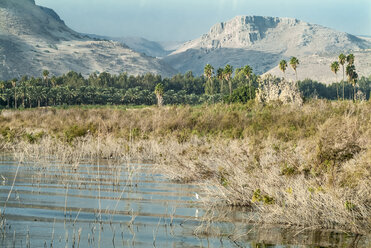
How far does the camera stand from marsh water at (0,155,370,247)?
9086 millimetres

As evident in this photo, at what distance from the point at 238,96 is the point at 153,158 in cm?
8560

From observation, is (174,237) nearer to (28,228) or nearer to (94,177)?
(28,228)

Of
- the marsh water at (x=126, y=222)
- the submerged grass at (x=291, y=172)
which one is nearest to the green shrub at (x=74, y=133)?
the submerged grass at (x=291, y=172)

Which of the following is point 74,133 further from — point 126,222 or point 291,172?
point 126,222

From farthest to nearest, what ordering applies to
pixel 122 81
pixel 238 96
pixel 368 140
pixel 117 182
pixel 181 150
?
pixel 122 81 → pixel 238 96 → pixel 181 150 → pixel 117 182 → pixel 368 140

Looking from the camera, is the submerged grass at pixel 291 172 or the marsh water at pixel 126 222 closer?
the marsh water at pixel 126 222

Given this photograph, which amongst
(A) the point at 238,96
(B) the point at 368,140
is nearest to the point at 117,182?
(B) the point at 368,140

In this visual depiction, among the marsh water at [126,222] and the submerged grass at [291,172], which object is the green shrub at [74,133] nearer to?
the submerged grass at [291,172]

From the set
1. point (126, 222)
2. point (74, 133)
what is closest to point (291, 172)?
point (126, 222)

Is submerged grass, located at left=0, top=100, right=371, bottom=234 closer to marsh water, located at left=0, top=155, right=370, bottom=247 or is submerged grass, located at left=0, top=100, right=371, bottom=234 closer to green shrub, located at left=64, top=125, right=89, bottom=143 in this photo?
marsh water, located at left=0, top=155, right=370, bottom=247

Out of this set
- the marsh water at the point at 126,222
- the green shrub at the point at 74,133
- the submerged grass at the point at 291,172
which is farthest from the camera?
the green shrub at the point at 74,133

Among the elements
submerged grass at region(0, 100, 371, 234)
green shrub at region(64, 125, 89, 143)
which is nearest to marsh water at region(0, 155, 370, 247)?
submerged grass at region(0, 100, 371, 234)

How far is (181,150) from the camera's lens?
69.2 ft

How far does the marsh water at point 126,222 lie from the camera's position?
909 centimetres
